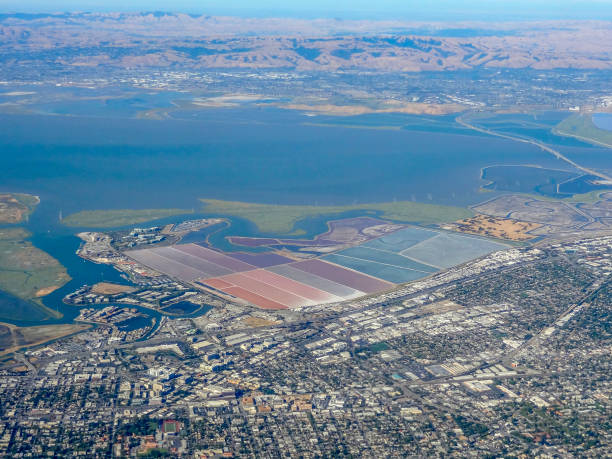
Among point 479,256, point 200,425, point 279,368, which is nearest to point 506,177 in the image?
point 479,256

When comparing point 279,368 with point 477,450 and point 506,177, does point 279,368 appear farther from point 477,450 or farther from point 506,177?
point 506,177

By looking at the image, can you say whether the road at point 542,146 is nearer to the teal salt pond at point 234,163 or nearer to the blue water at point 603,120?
the teal salt pond at point 234,163

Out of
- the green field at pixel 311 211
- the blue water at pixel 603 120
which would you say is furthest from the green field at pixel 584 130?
the green field at pixel 311 211

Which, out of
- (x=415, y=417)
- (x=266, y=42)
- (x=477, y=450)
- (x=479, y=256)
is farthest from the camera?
Answer: (x=266, y=42)

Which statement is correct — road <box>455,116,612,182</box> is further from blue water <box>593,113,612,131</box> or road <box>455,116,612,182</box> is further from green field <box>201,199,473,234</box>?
green field <box>201,199,473,234</box>

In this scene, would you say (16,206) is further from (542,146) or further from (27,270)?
(542,146)

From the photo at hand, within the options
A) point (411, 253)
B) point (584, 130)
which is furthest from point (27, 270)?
point (584, 130)

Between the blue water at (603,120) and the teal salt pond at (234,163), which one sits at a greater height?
the blue water at (603,120)
